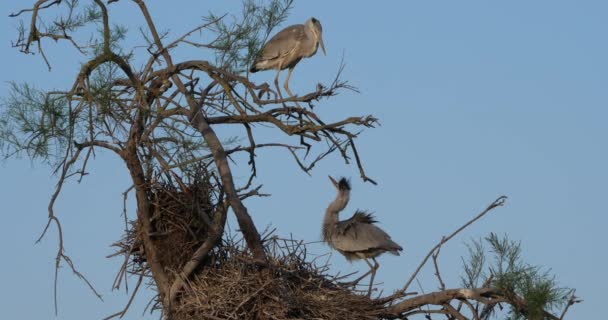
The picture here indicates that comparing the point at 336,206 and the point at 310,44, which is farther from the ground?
the point at 310,44

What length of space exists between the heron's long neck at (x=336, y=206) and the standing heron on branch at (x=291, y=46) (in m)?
1.21

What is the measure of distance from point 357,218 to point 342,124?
2.93 metres

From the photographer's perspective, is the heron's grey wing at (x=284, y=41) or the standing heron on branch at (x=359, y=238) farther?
the heron's grey wing at (x=284, y=41)

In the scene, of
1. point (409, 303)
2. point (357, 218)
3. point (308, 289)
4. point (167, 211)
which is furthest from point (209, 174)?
point (357, 218)

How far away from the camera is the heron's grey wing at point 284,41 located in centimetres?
1223

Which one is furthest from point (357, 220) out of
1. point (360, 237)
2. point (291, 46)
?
point (291, 46)

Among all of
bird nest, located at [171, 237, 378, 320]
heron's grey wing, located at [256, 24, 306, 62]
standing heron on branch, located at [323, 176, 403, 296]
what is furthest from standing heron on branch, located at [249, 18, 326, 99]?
bird nest, located at [171, 237, 378, 320]

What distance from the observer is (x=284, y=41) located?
40.6 feet

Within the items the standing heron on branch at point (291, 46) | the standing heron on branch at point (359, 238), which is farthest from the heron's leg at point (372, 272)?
the standing heron on branch at point (291, 46)

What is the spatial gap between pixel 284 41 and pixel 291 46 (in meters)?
0.08

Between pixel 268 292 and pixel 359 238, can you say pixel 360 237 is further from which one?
pixel 268 292

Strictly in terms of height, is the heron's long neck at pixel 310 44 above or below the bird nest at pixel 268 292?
above

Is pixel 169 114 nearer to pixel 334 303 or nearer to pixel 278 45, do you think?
pixel 334 303

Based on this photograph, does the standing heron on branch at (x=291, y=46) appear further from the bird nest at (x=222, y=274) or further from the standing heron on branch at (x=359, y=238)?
the bird nest at (x=222, y=274)
